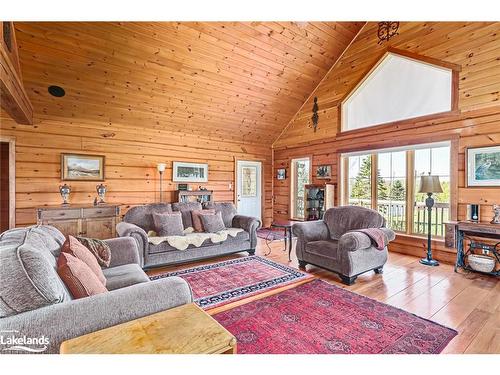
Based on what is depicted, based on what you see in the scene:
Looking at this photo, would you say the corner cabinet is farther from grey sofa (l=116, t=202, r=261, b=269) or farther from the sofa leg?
the sofa leg

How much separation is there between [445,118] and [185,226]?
14.4 feet

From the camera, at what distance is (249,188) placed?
23.2 ft

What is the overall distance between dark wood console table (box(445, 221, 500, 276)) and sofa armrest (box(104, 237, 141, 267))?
4.11 metres

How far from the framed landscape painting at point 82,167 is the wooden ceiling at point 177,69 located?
2.31 ft

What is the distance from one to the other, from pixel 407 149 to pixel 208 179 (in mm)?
4231

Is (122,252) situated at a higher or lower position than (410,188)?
lower

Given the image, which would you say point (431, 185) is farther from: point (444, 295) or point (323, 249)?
point (323, 249)

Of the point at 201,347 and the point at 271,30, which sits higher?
the point at 271,30

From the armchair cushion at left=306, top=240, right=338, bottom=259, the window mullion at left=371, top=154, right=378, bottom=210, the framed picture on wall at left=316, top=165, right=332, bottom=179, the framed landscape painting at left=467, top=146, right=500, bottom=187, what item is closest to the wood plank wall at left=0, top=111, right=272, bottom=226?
the framed picture on wall at left=316, top=165, right=332, bottom=179

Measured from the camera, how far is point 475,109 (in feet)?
12.0

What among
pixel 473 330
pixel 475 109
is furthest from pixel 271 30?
pixel 473 330

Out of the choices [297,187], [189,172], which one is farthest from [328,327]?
[297,187]

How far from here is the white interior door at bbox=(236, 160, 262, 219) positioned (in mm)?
6844

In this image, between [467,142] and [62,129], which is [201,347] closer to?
[467,142]
